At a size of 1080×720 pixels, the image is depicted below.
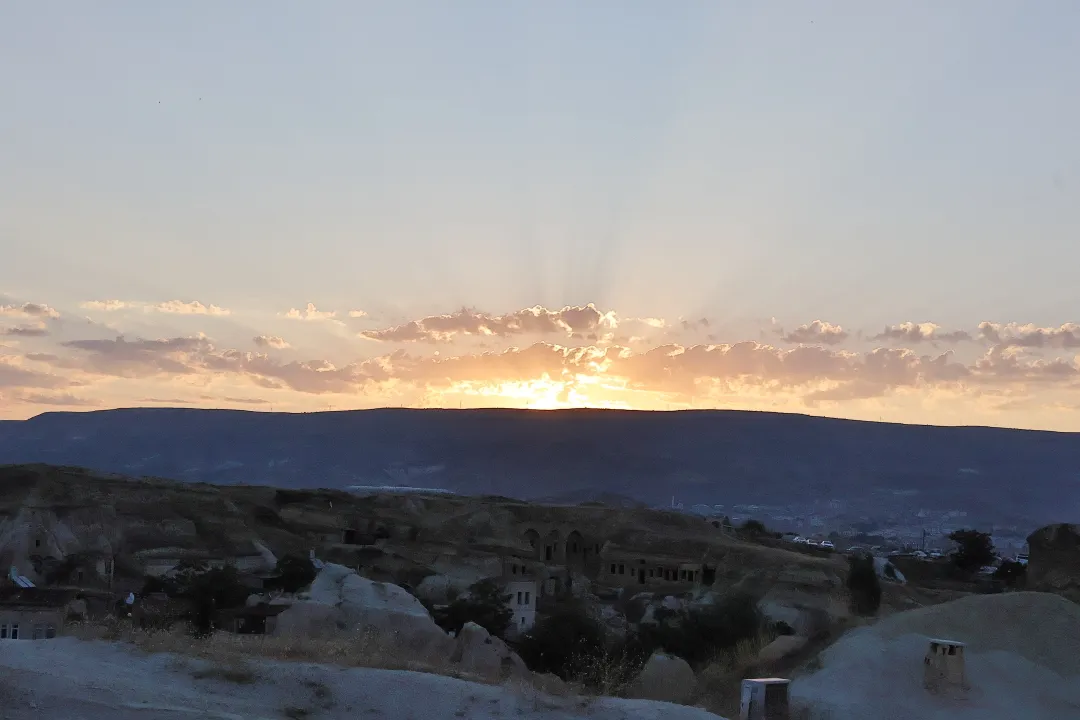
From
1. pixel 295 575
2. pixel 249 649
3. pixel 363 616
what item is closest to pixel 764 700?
pixel 249 649

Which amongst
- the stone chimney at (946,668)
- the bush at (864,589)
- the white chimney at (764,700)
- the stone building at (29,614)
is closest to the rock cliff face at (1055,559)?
the bush at (864,589)

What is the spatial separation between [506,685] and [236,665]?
12.5 feet

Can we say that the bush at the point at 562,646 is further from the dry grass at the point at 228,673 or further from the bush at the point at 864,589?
the dry grass at the point at 228,673

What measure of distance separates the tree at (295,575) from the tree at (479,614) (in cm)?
450

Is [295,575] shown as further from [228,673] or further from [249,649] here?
[228,673]

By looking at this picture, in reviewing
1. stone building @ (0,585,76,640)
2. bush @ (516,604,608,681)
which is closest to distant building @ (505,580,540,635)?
bush @ (516,604,608,681)

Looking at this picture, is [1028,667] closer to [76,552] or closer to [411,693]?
[411,693]

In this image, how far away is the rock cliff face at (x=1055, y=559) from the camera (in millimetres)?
44625

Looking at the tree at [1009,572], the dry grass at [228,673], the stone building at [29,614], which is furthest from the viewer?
the tree at [1009,572]

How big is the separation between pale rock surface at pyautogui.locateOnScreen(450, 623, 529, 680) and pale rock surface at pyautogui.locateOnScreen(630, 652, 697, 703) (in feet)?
10.7

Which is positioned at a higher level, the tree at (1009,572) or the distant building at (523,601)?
the tree at (1009,572)

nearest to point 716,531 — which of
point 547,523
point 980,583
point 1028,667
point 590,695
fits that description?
point 547,523

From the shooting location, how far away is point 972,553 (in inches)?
3014

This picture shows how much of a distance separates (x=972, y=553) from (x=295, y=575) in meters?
53.4
